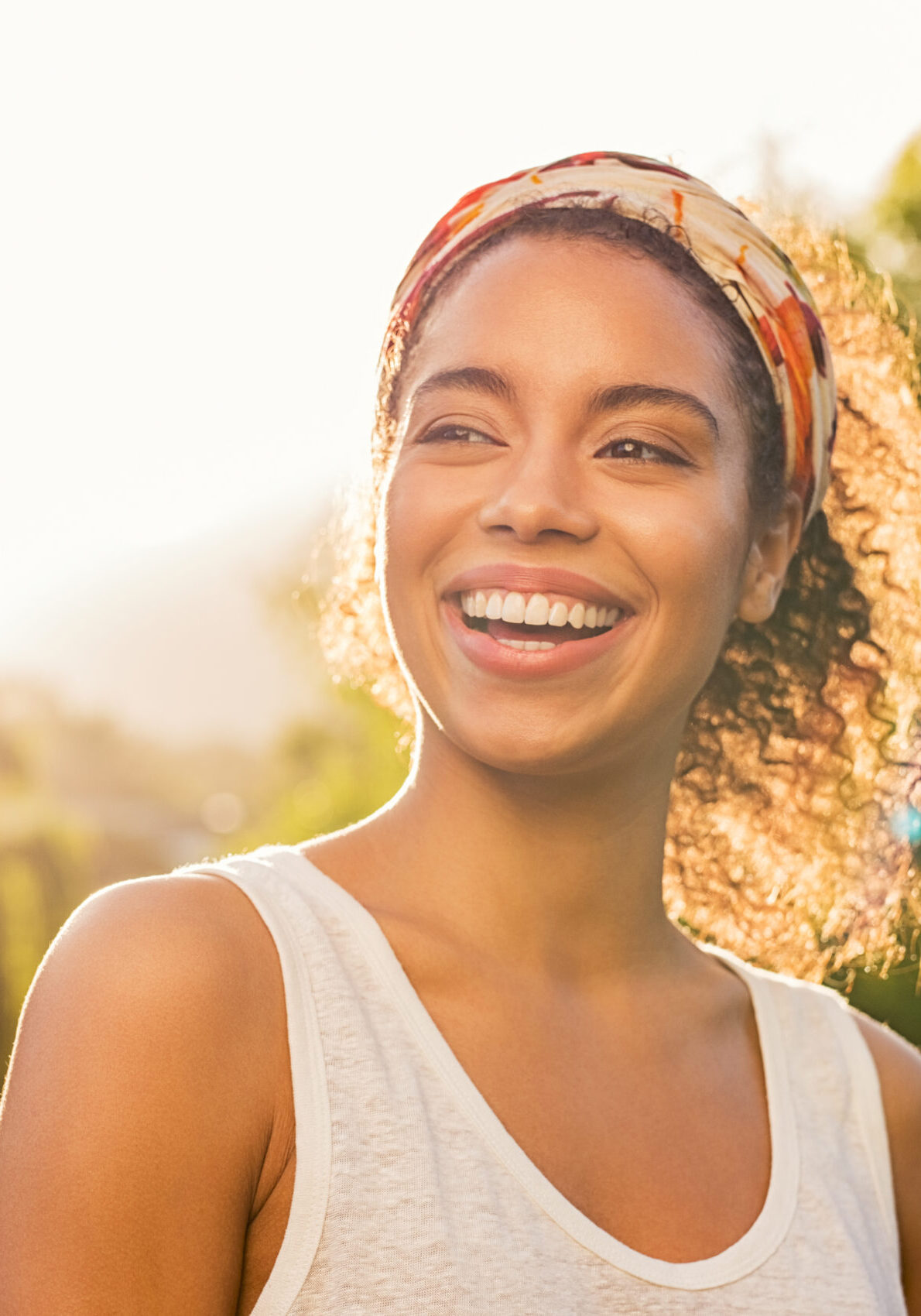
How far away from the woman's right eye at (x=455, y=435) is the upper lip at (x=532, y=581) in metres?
0.23

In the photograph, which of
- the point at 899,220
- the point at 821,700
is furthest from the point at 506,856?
the point at 899,220

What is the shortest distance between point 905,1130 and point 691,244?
1656 millimetres

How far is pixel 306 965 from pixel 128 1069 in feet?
1.07

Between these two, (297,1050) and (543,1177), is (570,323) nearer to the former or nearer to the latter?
(297,1050)

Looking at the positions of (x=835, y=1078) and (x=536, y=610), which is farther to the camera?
(x=835, y=1078)

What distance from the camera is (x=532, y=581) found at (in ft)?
7.50

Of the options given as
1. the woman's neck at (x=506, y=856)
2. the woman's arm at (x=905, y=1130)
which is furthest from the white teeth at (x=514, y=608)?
the woman's arm at (x=905, y=1130)

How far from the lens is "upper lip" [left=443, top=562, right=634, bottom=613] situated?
229cm

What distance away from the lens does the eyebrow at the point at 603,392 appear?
7.71ft

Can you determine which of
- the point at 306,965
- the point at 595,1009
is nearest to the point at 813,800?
the point at 595,1009

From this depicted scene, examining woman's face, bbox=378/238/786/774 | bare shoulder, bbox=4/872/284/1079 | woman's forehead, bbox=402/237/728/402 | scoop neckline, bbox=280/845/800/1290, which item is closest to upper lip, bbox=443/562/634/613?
woman's face, bbox=378/238/786/774

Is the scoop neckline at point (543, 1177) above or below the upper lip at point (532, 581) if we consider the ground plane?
below

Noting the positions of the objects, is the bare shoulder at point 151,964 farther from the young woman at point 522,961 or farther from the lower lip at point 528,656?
the lower lip at point 528,656

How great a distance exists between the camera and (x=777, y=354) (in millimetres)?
2650
